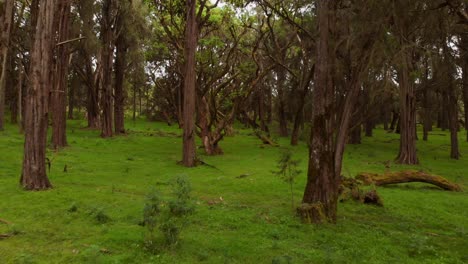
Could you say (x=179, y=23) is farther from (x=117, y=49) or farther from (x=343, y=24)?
(x=343, y=24)

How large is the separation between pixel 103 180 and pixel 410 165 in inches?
644

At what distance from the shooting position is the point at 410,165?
75.6 feet

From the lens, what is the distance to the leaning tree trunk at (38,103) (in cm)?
1223

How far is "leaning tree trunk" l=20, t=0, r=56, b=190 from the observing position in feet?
40.1

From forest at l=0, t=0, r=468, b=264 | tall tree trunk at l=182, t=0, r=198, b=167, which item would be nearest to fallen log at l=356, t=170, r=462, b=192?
forest at l=0, t=0, r=468, b=264

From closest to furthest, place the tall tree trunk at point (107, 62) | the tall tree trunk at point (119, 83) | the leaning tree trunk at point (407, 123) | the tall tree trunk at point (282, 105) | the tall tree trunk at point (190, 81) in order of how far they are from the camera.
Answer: the tall tree trunk at point (190, 81) < the leaning tree trunk at point (407, 123) < the tall tree trunk at point (107, 62) < the tall tree trunk at point (119, 83) < the tall tree trunk at point (282, 105)

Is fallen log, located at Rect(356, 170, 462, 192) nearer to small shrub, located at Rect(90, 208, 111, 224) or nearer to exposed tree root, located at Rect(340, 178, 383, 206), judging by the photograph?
exposed tree root, located at Rect(340, 178, 383, 206)

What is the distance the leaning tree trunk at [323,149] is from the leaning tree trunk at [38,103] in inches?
300

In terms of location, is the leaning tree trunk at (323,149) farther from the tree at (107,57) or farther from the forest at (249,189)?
the tree at (107,57)

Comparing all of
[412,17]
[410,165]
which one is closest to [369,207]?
[412,17]

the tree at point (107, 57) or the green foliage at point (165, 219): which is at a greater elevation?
the tree at point (107, 57)

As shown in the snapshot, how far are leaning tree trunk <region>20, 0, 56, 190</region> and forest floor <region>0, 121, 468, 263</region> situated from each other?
0.58 meters

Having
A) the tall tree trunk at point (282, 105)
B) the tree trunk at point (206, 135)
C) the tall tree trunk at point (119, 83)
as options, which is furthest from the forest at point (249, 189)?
the tall tree trunk at point (282, 105)

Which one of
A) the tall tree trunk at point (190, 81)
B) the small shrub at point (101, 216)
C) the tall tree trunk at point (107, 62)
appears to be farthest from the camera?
the tall tree trunk at point (107, 62)
